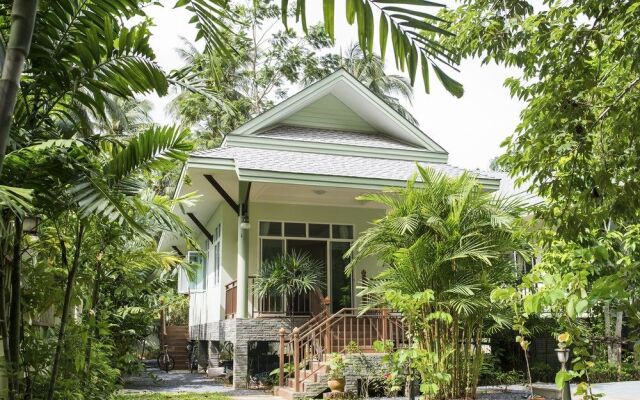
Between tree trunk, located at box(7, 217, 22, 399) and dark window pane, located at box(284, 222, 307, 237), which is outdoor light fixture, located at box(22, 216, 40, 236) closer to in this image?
tree trunk, located at box(7, 217, 22, 399)

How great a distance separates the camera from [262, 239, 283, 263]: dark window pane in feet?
45.5

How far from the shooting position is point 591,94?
18.1ft

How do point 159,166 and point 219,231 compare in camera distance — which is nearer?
point 159,166

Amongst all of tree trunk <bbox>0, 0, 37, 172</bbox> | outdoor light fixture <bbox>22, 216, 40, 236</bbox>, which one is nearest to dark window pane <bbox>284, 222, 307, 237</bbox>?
outdoor light fixture <bbox>22, 216, 40, 236</bbox>

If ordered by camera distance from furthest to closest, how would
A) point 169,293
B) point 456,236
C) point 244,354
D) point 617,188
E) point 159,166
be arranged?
1. point 169,293
2. point 244,354
3. point 456,236
4. point 617,188
5. point 159,166

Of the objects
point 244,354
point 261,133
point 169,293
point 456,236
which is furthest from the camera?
point 169,293

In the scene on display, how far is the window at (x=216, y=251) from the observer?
14834 millimetres

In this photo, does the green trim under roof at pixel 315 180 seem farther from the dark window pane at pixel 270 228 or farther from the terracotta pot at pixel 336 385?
the terracotta pot at pixel 336 385

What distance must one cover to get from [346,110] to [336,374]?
8.03 m

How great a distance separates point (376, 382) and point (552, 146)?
628 cm

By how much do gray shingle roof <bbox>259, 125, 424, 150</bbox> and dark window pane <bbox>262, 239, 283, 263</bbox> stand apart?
2.47m

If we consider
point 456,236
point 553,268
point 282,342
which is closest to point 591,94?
point 553,268

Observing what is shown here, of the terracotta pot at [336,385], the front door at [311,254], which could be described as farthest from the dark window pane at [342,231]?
the terracotta pot at [336,385]

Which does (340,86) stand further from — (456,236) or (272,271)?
(456,236)
